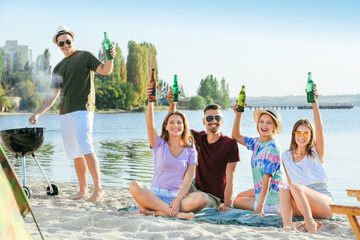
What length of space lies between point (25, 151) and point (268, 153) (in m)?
2.75

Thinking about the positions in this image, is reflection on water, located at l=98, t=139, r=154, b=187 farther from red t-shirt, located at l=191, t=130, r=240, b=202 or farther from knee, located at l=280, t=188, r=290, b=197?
knee, located at l=280, t=188, r=290, b=197

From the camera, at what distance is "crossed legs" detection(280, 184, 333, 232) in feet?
11.8

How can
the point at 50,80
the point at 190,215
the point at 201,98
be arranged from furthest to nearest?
the point at 201,98 < the point at 50,80 < the point at 190,215

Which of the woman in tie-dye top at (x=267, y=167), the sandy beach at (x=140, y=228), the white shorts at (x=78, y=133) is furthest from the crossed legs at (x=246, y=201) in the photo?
the white shorts at (x=78, y=133)

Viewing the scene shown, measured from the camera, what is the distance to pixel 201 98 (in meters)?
78.4

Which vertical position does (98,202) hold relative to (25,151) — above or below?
below

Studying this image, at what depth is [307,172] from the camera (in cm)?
398

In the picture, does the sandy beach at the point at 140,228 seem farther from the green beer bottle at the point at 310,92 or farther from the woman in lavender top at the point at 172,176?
the green beer bottle at the point at 310,92

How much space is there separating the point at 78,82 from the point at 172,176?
5.42ft

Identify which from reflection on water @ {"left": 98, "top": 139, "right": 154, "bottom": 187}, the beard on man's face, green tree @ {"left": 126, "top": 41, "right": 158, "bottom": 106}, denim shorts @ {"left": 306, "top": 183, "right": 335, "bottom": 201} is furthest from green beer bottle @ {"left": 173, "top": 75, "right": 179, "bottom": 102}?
green tree @ {"left": 126, "top": 41, "right": 158, "bottom": 106}

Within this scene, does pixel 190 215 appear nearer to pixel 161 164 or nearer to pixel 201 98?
pixel 161 164

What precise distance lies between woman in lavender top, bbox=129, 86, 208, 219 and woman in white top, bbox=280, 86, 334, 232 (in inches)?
31.5

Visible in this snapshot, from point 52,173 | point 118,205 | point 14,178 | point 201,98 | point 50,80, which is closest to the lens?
point 14,178

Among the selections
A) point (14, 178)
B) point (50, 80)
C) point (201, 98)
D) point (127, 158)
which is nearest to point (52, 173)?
point (127, 158)
